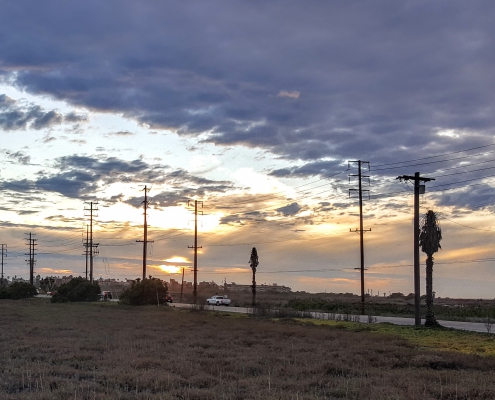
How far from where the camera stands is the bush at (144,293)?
73938 mm

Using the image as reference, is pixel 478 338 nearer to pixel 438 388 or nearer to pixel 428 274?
pixel 428 274

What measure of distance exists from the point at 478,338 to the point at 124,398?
22918 millimetres

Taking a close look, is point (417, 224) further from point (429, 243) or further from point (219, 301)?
point (219, 301)

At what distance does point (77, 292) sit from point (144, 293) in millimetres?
16702

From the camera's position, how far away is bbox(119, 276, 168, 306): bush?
2911 inches

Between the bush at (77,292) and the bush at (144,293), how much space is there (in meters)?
13.1

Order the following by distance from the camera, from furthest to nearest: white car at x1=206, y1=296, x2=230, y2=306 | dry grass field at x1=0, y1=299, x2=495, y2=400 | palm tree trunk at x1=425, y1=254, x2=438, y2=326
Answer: white car at x1=206, y1=296, x2=230, y2=306 < palm tree trunk at x1=425, y1=254, x2=438, y2=326 < dry grass field at x1=0, y1=299, x2=495, y2=400

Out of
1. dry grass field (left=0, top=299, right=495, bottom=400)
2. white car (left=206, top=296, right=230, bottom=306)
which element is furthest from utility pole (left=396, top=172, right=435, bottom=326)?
white car (left=206, top=296, right=230, bottom=306)

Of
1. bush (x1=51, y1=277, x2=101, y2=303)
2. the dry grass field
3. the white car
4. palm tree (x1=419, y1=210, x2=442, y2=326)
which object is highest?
palm tree (x1=419, y1=210, x2=442, y2=326)

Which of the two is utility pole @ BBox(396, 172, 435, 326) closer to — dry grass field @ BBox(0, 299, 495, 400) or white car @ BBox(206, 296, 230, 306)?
dry grass field @ BBox(0, 299, 495, 400)

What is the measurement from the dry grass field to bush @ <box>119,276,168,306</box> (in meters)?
43.6

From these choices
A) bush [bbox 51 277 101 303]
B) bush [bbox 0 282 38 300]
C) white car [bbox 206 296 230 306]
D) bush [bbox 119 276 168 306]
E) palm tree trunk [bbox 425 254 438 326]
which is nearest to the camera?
palm tree trunk [bbox 425 254 438 326]

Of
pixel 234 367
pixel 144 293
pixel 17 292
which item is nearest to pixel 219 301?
pixel 144 293

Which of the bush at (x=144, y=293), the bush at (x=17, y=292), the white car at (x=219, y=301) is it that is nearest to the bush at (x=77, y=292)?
the bush at (x=144, y=293)
